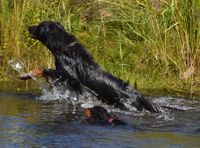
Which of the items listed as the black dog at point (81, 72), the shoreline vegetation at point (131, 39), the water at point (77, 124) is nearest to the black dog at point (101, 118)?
the water at point (77, 124)

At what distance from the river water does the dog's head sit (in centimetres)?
77

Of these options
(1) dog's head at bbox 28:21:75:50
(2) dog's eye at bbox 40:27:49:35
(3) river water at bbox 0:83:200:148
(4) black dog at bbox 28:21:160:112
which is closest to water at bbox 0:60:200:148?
(3) river water at bbox 0:83:200:148

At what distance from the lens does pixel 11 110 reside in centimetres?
898

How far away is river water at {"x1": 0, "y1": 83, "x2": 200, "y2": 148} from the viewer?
7273 mm

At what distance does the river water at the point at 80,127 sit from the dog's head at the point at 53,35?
775 millimetres

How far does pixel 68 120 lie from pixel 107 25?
4285 millimetres

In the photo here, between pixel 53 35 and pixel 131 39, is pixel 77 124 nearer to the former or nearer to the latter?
pixel 53 35

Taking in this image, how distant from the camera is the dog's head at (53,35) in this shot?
10070mm

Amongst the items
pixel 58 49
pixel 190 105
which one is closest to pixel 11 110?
pixel 58 49

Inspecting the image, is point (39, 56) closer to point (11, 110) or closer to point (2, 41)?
point (2, 41)

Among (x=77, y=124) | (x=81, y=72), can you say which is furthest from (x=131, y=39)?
(x=77, y=124)

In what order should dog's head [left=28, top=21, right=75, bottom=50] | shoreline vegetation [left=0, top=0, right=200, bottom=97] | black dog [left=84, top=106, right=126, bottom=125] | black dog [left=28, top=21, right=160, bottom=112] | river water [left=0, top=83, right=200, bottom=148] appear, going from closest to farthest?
river water [left=0, top=83, right=200, bottom=148]
black dog [left=84, top=106, right=126, bottom=125]
black dog [left=28, top=21, right=160, bottom=112]
dog's head [left=28, top=21, right=75, bottom=50]
shoreline vegetation [left=0, top=0, right=200, bottom=97]

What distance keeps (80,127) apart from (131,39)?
4371 mm

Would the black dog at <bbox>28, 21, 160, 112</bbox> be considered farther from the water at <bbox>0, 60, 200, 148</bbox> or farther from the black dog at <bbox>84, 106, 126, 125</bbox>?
the black dog at <bbox>84, 106, 126, 125</bbox>
